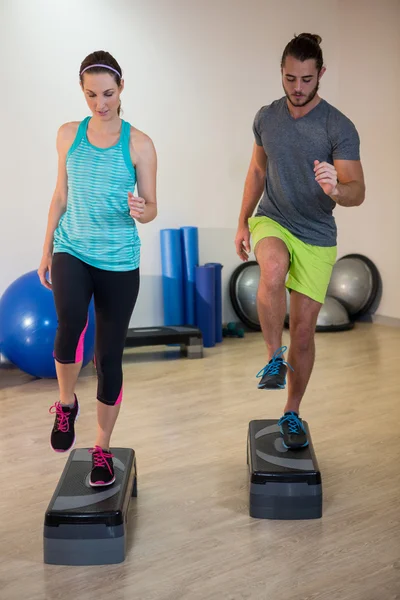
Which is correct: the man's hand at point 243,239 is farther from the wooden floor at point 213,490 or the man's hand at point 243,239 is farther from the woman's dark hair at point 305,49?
the wooden floor at point 213,490

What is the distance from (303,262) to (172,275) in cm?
279

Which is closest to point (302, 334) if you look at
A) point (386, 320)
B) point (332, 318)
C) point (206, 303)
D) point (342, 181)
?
point (342, 181)

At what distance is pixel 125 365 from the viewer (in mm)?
5324

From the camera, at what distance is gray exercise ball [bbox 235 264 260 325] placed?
6.15 m

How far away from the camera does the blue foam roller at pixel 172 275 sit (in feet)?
18.9

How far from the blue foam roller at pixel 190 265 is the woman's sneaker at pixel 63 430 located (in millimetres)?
3185

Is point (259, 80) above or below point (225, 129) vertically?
above

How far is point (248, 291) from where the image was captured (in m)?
6.16

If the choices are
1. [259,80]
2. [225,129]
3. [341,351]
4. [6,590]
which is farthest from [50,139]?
[6,590]

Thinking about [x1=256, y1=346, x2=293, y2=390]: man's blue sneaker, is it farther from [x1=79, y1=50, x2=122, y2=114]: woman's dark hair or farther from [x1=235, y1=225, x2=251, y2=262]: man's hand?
[x1=79, y1=50, x2=122, y2=114]: woman's dark hair

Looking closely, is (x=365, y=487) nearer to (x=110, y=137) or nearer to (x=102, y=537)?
(x=102, y=537)

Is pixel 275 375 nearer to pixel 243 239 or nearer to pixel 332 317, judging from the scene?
pixel 243 239

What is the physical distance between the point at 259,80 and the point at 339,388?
2.87 metres

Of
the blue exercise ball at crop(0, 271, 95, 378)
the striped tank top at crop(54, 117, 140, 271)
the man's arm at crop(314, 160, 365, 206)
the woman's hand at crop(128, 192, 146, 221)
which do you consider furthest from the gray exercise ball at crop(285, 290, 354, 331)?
the woman's hand at crop(128, 192, 146, 221)
